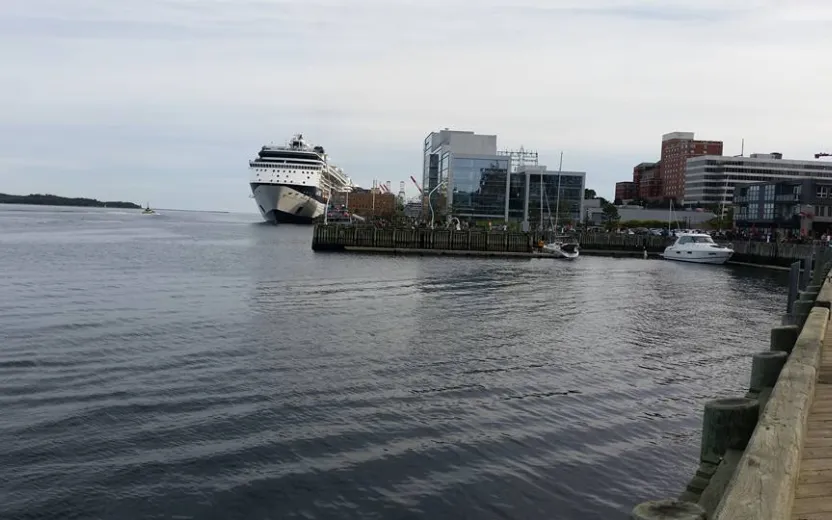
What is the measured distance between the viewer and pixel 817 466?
228 inches

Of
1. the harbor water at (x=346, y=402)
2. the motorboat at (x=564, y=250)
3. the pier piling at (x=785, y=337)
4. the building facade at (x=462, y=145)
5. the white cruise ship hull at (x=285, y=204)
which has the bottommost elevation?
the harbor water at (x=346, y=402)

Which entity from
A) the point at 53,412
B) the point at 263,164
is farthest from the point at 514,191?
the point at 53,412

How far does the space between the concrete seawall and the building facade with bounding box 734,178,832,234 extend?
296 feet

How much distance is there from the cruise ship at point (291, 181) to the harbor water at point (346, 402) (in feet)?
327

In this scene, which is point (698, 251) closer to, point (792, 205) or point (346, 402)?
point (792, 205)

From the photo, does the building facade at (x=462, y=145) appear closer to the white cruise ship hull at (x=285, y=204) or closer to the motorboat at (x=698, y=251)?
the white cruise ship hull at (x=285, y=204)

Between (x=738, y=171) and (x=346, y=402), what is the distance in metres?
193

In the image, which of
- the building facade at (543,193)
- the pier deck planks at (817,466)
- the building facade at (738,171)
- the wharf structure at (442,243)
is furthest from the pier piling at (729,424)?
the building facade at (738,171)

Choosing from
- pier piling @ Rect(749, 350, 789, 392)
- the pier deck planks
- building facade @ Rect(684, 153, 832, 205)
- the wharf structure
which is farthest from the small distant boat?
building facade @ Rect(684, 153, 832, 205)

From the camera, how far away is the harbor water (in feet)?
33.6

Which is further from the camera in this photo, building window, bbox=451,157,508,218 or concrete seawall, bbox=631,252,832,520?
building window, bbox=451,157,508,218

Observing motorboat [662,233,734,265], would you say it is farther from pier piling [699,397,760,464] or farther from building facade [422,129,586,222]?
pier piling [699,397,760,464]

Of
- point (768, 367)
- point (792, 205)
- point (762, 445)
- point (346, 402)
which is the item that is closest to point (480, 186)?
point (792, 205)

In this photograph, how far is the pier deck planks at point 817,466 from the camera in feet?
16.0
